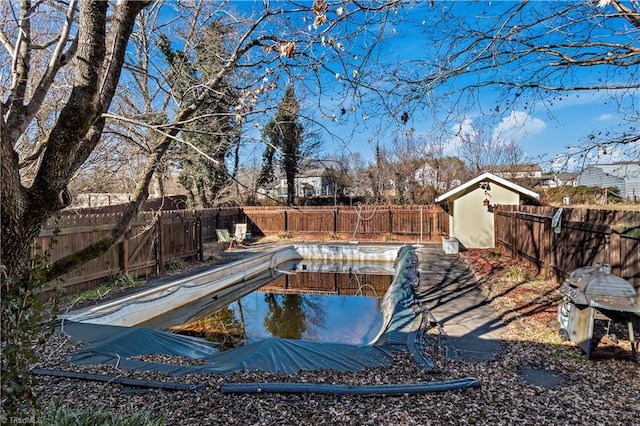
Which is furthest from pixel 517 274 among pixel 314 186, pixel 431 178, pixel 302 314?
pixel 314 186

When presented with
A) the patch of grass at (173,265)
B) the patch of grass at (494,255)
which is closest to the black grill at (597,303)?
the patch of grass at (494,255)

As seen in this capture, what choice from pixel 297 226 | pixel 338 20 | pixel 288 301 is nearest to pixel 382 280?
pixel 288 301

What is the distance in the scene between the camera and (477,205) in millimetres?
14953

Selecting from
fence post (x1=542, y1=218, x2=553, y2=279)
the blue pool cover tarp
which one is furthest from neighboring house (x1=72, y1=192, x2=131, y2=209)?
fence post (x1=542, y1=218, x2=553, y2=279)

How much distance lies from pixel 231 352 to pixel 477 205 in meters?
13.0

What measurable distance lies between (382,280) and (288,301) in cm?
352

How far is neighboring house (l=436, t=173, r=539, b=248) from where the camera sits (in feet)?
47.9

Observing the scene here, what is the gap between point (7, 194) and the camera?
4.92 feet

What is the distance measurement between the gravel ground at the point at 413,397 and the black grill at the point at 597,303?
0.28 metres

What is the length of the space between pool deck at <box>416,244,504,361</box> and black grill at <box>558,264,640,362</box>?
944 mm

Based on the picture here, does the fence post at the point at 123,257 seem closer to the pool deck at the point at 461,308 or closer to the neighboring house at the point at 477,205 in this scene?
the pool deck at the point at 461,308

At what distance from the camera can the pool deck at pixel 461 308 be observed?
15.9ft

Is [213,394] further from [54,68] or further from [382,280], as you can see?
[382,280]

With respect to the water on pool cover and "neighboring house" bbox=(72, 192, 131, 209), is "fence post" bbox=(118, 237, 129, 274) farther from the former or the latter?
the water on pool cover
